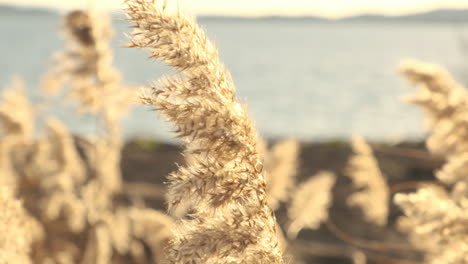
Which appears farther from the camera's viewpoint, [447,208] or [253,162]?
[447,208]

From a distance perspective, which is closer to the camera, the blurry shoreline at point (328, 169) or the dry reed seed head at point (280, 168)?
the dry reed seed head at point (280, 168)

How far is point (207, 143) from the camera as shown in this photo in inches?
29.8

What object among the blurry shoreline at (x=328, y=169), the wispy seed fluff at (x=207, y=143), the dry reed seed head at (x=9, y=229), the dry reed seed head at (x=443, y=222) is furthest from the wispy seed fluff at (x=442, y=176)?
the blurry shoreline at (x=328, y=169)

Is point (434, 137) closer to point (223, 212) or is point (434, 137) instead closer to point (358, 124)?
point (223, 212)

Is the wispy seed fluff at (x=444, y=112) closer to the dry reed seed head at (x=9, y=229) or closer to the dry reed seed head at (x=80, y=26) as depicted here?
the dry reed seed head at (x=9, y=229)

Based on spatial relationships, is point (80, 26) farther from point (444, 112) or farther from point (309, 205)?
point (444, 112)

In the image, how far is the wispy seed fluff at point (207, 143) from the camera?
0.73 meters

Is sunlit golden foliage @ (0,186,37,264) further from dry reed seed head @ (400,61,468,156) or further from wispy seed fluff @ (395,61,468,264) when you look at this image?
dry reed seed head @ (400,61,468,156)

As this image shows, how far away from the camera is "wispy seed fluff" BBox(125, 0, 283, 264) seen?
732 mm

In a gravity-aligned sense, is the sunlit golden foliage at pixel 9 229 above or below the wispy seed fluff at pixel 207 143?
below

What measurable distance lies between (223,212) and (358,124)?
515 inches

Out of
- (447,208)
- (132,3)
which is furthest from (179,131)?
(447,208)

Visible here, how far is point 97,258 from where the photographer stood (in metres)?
2.06

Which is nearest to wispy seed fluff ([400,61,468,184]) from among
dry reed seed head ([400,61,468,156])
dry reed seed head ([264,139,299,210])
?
dry reed seed head ([400,61,468,156])
